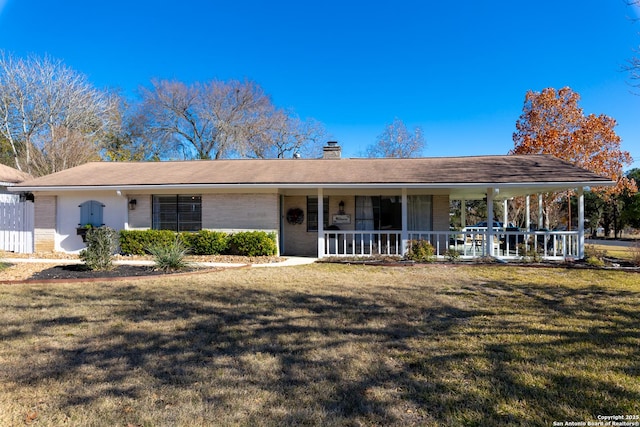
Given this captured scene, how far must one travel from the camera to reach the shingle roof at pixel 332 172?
446 inches

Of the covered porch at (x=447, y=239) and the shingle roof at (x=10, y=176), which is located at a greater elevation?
the shingle roof at (x=10, y=176)

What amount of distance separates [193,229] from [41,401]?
9.99 m

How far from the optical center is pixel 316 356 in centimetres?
392

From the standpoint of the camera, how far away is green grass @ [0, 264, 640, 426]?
2854mm

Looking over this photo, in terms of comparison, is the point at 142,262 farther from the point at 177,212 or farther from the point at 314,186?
the point at 314,186

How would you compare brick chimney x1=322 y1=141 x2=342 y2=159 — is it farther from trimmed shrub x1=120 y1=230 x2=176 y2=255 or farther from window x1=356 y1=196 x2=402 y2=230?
trimmed shrub x1=120 y1=230 x2=176 y2=255

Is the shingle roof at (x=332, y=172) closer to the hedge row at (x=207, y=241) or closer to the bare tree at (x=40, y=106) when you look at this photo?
the hedge row at (x=207, y=241)

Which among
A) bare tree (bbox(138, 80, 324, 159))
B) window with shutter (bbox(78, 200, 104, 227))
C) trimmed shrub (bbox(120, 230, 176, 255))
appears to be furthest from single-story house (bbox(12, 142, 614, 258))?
bare tree (bbox(138, 80, 324, 159))

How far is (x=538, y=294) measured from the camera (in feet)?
22.5

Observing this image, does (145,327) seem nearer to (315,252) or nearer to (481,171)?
(315,252)

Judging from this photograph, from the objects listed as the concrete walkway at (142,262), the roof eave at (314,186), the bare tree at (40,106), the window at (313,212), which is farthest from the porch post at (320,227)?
the bare tree at (40,106)

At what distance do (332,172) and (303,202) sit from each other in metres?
1.57

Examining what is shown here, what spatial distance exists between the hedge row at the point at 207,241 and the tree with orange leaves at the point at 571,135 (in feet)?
48.5

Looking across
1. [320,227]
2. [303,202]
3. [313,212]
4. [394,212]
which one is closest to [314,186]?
[320,227]
